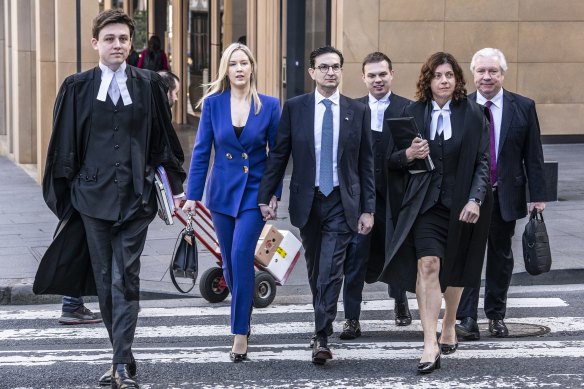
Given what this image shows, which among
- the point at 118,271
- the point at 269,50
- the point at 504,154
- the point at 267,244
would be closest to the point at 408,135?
the point at 504,154

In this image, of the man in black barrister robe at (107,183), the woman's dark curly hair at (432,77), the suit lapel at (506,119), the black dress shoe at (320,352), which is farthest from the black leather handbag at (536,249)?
the man in black barrister robe at (107,183)

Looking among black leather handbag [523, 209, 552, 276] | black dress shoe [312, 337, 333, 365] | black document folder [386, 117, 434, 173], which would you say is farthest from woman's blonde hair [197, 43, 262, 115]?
black leather handbag [523, 209, 552, 276]

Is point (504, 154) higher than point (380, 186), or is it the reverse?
point (504, 154)

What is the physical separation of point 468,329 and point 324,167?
1.53m

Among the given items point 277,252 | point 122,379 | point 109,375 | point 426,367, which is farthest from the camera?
point 277,252

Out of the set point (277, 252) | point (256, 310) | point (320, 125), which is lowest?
point (256, 310)

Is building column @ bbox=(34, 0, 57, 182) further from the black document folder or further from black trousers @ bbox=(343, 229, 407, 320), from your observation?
the black document folder

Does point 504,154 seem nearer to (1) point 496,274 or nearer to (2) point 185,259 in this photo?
(1) point 496,274

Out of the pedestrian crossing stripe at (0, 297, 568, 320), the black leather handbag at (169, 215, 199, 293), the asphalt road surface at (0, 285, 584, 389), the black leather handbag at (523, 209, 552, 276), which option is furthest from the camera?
the pedestrian crossing stripe at (0, 297, 568, 320)

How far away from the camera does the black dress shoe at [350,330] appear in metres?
7.91

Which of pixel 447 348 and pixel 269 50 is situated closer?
pixel 447 348

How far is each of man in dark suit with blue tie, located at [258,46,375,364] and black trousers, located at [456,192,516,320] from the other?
40.2 inches

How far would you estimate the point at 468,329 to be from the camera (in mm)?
7906

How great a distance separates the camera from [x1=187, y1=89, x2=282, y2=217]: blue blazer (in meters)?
7.34
